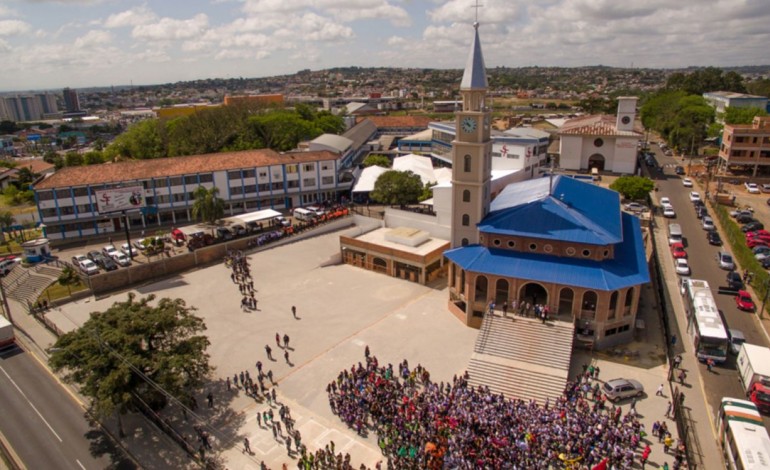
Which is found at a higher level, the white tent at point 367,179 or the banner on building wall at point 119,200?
the banner on building wall at point 119,200

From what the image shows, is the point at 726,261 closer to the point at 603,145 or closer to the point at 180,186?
the point at 603,145

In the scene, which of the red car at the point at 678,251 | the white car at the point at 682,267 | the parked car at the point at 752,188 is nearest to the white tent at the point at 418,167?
the red car at the point at 678,251

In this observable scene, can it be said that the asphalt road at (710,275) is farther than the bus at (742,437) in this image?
Yes

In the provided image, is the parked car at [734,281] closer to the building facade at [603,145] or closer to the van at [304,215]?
the building facade at [603,145]

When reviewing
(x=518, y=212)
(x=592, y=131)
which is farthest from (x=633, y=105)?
(x=518, y=212)

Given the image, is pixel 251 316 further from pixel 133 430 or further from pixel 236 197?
pixel 236 197

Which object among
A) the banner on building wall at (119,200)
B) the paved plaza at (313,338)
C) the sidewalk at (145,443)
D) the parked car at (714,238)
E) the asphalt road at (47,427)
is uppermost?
the banner on building wall at (119,200)
